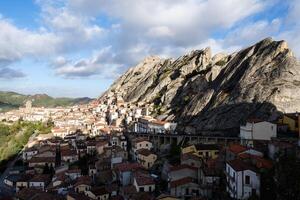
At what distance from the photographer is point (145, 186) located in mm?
53250

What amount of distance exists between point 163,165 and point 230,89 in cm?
3161

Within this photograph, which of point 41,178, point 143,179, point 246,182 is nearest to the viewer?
point 246,182

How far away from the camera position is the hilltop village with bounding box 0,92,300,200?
43625 millimetres

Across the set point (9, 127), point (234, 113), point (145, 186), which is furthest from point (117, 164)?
point (9, 127)

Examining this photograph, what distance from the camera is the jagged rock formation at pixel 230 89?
2872 inches

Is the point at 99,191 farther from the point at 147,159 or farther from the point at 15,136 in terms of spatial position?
the point at 15,136

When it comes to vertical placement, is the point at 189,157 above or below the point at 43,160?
above

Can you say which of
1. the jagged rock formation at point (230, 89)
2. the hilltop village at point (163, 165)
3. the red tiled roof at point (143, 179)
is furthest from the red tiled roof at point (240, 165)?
the jagged rock formation at point (230, 89)

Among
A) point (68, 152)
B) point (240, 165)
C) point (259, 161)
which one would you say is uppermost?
point (259, 161)

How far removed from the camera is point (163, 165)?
6125 cm

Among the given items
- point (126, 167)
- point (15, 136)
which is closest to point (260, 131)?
point (126, 167)

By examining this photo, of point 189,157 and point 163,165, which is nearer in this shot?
point 189,157

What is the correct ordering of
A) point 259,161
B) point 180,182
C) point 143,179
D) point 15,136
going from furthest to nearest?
1. point 15,136
2. point 143,179
3. point 180,182
4. point 259,161

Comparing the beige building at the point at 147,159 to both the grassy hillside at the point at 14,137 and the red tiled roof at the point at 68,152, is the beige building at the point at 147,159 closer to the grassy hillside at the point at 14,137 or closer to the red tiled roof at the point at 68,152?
the red tiled roof at the point at 68,152
